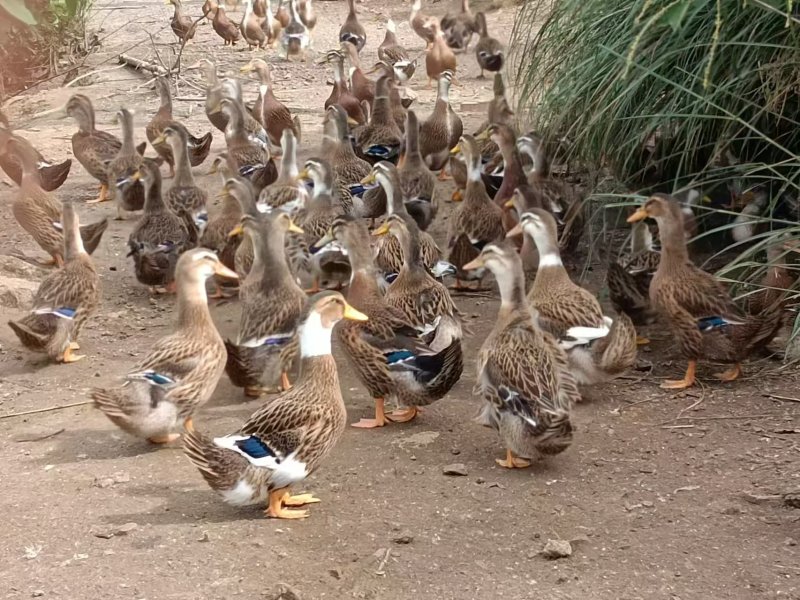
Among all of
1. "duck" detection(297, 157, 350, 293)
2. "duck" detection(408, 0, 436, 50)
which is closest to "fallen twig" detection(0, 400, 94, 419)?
"duck" detection(297, 157, 350, 293)

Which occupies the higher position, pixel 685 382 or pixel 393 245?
pixel 393 245

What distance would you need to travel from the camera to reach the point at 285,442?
4359 mm

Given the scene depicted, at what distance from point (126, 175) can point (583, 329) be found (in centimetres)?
511

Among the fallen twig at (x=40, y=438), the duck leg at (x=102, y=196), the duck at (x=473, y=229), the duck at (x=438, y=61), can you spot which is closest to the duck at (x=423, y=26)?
the duck at (x=438, y=61)

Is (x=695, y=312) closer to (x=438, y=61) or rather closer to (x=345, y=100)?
(x=345, y=100)

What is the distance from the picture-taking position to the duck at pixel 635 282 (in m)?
6.25

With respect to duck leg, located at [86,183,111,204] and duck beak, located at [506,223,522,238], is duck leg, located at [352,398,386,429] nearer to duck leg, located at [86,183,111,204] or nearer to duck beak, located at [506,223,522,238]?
duck beak, located at [506,223,522,238]

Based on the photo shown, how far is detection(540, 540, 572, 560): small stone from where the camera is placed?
405 centimetres

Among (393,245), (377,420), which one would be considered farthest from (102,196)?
(377,420)

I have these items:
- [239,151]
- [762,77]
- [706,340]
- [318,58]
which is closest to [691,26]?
[762,77]

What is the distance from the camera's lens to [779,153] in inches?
273

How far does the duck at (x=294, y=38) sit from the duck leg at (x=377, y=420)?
1160cm

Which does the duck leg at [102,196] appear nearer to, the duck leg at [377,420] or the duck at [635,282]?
the duck leg at [377,420]

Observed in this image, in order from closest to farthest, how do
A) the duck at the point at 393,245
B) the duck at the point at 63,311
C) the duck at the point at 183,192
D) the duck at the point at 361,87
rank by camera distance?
the duck at the point at 63,311, the duck at the point at 393,245, the duck at the point at 183,192, the duck at the point at 361,87
